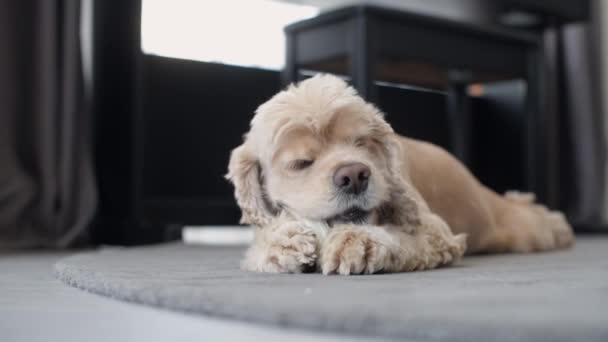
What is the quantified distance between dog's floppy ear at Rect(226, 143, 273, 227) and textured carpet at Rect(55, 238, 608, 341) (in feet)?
0.49

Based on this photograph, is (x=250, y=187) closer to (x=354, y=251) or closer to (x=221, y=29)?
(x=354, y=251)

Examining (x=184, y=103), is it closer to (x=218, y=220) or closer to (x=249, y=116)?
(x=249, y=116)

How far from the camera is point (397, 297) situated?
114 cm

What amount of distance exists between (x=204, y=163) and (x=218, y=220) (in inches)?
12.0

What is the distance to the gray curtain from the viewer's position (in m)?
2.94

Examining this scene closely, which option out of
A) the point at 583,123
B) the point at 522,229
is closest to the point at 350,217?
the point at 522,229

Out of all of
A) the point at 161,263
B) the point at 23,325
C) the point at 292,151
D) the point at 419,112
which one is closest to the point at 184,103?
the point at 419,112

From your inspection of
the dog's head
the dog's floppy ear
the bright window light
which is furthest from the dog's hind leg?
the bright window light

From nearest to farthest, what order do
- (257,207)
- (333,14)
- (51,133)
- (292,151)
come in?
(292,151)
(257,207)
(51,133)
(333,14)

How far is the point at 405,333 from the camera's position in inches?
35.3

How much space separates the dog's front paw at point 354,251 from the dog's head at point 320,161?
0.24 ft

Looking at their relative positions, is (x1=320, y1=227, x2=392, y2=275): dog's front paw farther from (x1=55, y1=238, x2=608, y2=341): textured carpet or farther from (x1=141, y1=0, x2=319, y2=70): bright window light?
(x1=141, y1=0, x2=319, y2=70): bright window light

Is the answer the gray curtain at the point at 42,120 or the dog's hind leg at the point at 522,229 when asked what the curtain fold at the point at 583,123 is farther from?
the gray curtain at the point at 42,120

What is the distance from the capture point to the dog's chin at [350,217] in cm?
159
